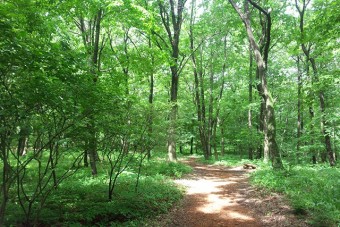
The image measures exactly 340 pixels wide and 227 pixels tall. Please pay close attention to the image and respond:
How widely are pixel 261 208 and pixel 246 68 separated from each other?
59.0ft

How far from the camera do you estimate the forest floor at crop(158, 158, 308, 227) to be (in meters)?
6.40

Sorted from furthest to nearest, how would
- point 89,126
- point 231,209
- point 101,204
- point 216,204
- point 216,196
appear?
point 216,196, point 216,204, point 231,209, point 101,204, point 89,126

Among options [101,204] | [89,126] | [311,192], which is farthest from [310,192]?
[89,126]

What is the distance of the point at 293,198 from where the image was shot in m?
7.21

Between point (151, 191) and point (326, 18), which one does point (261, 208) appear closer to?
point (151, 191)

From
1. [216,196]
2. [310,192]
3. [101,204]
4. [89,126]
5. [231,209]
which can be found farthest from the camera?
[216,196]

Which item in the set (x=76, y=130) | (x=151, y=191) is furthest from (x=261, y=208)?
(x=76, y=130)

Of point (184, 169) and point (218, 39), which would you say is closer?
point (184, 169)

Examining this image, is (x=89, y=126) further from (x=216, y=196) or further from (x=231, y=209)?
(x=216, y=196)

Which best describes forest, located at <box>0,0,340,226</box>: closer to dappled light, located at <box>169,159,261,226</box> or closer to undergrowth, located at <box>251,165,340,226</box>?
undergrowth, located at <box>251,165,340,226</box>

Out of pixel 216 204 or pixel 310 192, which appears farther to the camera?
pixel 216 204

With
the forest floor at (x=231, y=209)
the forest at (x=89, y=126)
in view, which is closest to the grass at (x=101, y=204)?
the forest at (x=89, y=126)

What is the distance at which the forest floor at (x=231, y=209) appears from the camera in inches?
252

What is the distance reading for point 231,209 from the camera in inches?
297
